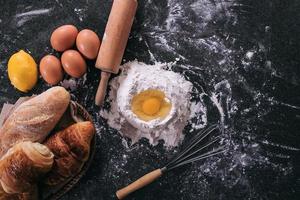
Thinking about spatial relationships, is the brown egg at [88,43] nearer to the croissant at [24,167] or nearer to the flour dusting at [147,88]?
the flour dusting at [147,88]

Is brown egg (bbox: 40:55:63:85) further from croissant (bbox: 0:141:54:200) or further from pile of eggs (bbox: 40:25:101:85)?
croissant (bbox: 0:141:54:200)

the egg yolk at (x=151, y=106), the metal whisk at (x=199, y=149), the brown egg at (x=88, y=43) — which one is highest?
the brown egg at (x=88, y=43)

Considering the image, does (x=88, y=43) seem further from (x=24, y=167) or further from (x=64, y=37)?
(x=24, y=167)

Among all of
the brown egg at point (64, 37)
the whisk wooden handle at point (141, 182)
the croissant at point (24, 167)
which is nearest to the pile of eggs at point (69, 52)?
the brown egg at point (64, 37)

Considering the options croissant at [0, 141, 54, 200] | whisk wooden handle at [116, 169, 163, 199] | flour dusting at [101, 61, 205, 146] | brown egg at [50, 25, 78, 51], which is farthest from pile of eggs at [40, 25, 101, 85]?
whisk wooden handle at [116, 169, 163, 199]

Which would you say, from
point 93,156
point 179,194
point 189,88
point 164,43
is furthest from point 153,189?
point 164,43

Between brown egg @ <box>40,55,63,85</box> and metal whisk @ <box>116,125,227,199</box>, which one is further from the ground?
brown egg @ <box>40,55,63,85</box>

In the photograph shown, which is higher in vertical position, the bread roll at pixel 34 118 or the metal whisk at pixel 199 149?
the bread roll at pixel 34 118
